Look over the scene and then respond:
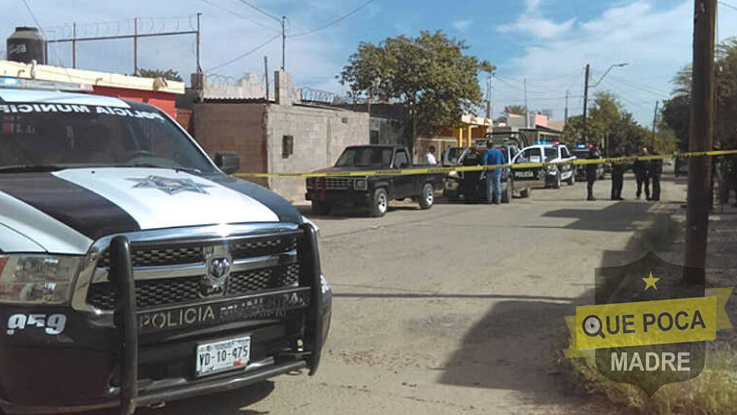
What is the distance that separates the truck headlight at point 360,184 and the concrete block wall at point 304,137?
13.9 ft

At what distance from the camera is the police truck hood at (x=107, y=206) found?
3.21 meters

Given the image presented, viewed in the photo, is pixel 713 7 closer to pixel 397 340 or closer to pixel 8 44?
pixel 397 340

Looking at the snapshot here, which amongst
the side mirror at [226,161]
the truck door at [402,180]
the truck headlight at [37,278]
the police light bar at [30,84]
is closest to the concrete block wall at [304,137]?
the truck door at [402,180]

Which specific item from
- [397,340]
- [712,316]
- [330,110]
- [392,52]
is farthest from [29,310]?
Result: [392,52]

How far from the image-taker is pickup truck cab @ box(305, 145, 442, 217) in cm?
A: 1527

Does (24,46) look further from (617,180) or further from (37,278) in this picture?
(617,180)

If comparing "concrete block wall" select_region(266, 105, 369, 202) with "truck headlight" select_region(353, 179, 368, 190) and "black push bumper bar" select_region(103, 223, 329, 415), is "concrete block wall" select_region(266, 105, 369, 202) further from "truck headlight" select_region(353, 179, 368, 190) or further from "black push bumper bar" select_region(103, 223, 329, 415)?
"black push bumper bar" select_region(103, 223, 329, 415)

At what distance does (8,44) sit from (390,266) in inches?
430

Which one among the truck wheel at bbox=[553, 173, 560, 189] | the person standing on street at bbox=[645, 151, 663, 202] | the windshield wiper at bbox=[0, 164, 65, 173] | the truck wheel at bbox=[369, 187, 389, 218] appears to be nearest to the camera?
the windshield wiper at bbox=[0, 164, 65, 173]

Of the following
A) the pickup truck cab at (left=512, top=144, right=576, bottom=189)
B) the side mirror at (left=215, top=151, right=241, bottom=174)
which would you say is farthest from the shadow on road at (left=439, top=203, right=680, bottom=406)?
the pickup truck cab at (left=512, top=144, right=576, bottom=189)

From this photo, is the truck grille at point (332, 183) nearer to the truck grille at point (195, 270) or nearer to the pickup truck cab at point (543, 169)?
the pickup truck cab at point (543, 169)

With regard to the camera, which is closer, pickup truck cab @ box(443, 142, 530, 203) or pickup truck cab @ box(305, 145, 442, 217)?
pickup truck cab @ box(305, 145, 442, 217)

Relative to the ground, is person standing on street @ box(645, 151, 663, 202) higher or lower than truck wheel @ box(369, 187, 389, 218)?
higher

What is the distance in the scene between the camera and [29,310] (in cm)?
308
